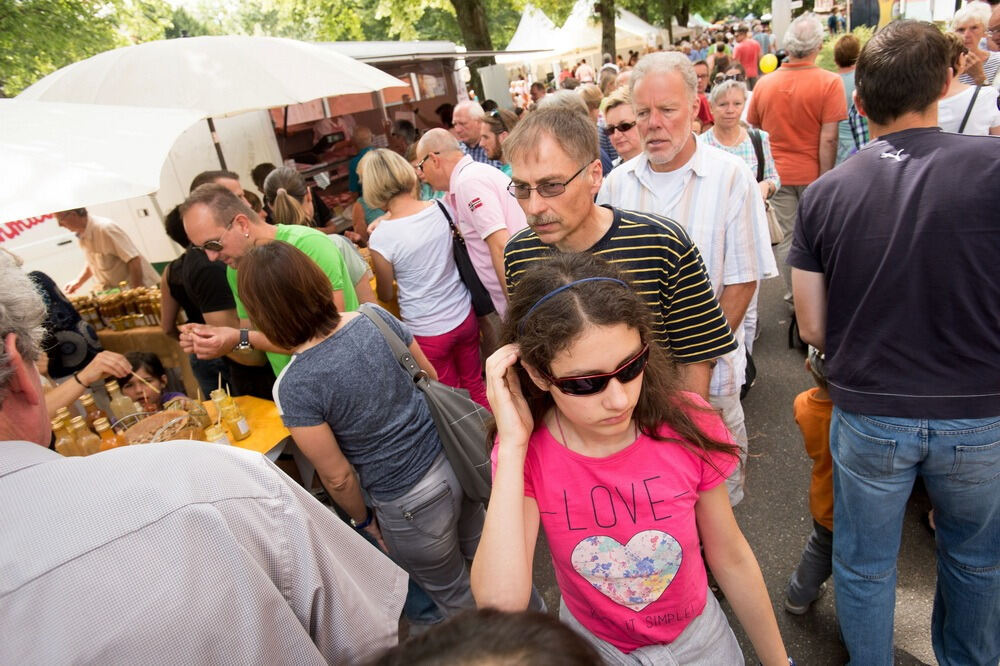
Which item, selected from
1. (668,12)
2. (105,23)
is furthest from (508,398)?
(668,12)

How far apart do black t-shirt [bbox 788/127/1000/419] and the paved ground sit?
1.00 metres

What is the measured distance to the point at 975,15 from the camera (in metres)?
4.78

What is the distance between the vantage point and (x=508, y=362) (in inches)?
59.9

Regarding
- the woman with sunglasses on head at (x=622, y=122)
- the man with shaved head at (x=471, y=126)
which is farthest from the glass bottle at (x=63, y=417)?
the man with shaved head at (x=471, y=126)

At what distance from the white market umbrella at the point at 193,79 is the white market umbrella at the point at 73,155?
1.30 m

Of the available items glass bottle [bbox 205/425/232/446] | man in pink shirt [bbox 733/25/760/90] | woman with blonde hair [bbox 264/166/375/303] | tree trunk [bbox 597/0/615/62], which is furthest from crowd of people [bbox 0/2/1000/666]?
tree trunk [bbox 597/0/615/62]

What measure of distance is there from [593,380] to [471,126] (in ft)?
17.3

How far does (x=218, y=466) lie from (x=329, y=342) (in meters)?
1.23

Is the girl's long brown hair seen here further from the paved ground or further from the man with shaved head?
the man with shaved head

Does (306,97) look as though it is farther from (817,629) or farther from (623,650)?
(817,629)

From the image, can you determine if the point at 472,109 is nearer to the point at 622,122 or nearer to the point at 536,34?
the point at 622,122

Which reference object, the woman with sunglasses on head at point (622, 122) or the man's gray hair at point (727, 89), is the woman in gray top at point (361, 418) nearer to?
the woman with sunglasses on head at point (622, 122)

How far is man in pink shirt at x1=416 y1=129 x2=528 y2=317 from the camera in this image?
12.2ft

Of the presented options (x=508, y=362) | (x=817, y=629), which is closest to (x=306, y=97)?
(x=508, y=362)
